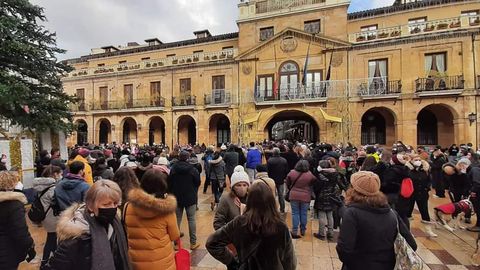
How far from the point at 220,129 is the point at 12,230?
76.2ft

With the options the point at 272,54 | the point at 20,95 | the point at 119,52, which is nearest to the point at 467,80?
the point at 272,54

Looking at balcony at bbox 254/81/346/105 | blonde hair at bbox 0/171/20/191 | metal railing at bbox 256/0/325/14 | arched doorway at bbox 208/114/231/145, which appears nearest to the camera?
blonde hair at bbox 0/171/20/191

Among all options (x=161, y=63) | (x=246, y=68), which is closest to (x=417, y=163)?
(x=246, y=68)

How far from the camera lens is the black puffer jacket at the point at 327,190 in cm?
561

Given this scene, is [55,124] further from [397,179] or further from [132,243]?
[397,179]

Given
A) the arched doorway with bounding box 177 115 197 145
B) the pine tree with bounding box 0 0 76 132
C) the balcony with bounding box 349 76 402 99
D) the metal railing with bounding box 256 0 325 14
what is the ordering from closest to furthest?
1. the pine tree with bounding box 0 0 76 132
2. the balcony with bounding box 349 76 402 99
3. the metal railing with bounding box 256 0 325 14
4. the arched doorway with bounding box 177 115 197 145

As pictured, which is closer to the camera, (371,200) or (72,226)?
(72,226)

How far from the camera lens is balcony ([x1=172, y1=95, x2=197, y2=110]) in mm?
24484

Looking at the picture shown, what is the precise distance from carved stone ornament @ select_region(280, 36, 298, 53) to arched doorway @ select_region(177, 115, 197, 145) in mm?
10582

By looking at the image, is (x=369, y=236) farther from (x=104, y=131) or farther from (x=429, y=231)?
(x=104, y=131)

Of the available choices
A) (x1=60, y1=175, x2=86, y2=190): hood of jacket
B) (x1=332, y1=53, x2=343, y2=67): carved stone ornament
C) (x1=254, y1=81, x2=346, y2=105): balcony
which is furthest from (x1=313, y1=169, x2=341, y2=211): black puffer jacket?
(x1=332, y1=53, x2=343, y2=67): carved stone ornament

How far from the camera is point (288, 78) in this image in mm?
21656

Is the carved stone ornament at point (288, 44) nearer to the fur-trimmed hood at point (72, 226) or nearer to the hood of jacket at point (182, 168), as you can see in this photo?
the hood of jacket at point (182, 168)

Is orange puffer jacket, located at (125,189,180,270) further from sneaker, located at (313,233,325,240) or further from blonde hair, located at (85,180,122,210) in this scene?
sneaker, located at (313,233,325,240)
